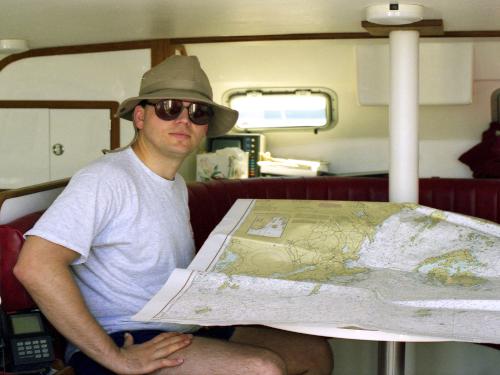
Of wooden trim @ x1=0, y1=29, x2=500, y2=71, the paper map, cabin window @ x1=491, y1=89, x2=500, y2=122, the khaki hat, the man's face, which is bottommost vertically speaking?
the paper map

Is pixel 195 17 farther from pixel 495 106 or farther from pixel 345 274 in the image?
pixel 495 106

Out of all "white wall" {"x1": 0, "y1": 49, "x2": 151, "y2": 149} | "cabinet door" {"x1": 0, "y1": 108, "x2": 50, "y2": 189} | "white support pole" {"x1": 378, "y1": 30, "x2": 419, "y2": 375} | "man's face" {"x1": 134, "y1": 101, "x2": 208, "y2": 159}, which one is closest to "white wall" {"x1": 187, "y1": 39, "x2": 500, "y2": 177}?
"white wall" {"x1": 0, "y1": 49, "x2": 151, "y2": 149}

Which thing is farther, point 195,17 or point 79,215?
point 195,17

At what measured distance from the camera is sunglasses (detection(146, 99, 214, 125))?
290 centimetres

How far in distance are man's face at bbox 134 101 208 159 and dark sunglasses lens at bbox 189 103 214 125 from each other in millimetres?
14

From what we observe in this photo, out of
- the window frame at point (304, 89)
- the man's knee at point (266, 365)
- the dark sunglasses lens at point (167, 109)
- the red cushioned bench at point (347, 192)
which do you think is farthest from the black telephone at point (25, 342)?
the window frame at point (304, 89)

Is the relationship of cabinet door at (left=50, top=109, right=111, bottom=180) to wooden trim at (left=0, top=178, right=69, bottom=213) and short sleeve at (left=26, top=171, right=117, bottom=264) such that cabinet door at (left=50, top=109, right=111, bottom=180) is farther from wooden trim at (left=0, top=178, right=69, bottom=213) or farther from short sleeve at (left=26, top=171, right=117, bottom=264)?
short sleeve at (left=26, top=171, right=117, bottom=264)

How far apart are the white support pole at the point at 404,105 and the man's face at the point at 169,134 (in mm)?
1284

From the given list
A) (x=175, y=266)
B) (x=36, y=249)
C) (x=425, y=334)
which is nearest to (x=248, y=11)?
(x=175, y=266)

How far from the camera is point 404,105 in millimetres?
3875

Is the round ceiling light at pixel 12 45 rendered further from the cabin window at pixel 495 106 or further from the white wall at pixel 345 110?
the cabin window at pixel 495 106

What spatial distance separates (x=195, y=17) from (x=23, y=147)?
81.0 inches

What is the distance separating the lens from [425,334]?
2.15 metres

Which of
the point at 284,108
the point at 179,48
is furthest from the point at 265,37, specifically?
the point at 284,108
